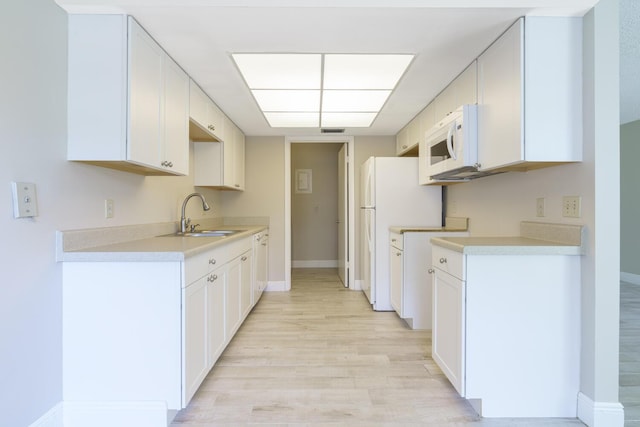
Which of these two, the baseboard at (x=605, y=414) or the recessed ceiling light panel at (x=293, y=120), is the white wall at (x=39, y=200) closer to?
the recessed ceiling light panel at (x=293, y=120)

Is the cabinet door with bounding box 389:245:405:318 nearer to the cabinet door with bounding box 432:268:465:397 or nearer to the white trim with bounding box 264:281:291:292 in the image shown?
the cabinet door with bounding box 432:268:465:397

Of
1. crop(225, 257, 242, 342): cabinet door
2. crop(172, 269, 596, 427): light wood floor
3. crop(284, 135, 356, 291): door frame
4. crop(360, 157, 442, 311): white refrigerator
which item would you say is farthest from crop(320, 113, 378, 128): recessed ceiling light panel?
crop(172, 269, 596, 427): light wood floor

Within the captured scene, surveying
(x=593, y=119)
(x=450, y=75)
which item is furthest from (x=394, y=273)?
(x=593, y=119)

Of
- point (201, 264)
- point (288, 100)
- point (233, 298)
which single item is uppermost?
point (288, 100)

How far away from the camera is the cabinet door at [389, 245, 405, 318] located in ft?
10.9

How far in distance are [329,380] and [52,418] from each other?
140cm

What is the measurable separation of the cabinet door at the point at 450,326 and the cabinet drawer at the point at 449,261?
31 mm

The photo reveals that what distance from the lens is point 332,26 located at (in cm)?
195

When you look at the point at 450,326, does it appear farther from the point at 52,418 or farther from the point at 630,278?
the point at 630,278

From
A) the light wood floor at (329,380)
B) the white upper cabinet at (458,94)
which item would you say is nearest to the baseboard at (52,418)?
the light wood floor at (329,380)

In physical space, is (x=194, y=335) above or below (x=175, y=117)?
below

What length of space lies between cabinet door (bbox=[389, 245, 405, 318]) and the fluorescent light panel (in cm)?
140

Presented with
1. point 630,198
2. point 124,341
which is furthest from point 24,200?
point 630,198

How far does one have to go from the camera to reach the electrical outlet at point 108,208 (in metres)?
2.09
